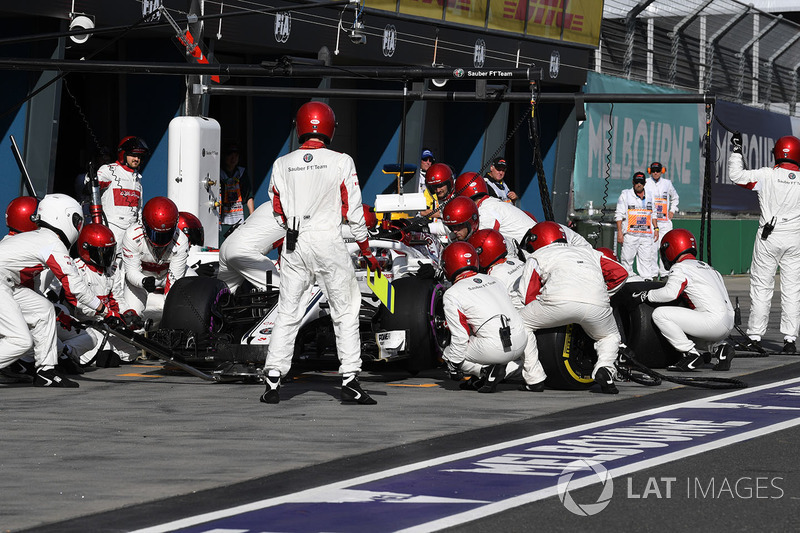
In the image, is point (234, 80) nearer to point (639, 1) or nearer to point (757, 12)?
point (639, 1)

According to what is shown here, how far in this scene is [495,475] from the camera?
6336 mm

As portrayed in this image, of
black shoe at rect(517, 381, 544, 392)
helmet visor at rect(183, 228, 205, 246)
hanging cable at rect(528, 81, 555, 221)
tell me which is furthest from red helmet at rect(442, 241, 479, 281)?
helmet visor at rect(183, 228, 205, 246)

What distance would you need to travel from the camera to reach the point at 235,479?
6.26m

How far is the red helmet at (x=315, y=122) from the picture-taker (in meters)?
8.95

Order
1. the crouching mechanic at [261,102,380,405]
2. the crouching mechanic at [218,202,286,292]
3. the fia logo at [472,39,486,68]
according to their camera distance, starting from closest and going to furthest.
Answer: the crouching mechanic at [261,102,380,405] < the crouching mechanic at [218,202,286,292] < the fia logo at [472,39,486,68]

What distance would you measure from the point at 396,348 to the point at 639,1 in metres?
16.7

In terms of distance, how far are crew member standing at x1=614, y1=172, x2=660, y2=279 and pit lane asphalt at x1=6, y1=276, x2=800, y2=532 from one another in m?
9.23

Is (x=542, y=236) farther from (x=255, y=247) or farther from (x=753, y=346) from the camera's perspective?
(x=753, y=346)

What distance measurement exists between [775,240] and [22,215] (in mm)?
6920

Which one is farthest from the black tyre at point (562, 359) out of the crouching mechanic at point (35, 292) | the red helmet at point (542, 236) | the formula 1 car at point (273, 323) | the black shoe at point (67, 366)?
the black shoe at point (67, 366)

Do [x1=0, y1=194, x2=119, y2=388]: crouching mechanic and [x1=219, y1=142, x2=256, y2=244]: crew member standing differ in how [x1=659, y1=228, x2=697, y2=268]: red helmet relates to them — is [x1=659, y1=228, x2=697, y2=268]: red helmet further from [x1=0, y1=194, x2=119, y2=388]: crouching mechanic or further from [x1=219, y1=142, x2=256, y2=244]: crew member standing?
[x1=219, y1=142, x2=256, y2=244]: crew member standing

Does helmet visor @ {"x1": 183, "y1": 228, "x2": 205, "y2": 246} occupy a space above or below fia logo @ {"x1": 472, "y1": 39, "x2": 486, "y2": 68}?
below

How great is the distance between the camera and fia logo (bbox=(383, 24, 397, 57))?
19.2 m

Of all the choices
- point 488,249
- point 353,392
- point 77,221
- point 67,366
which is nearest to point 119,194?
point 67,366
